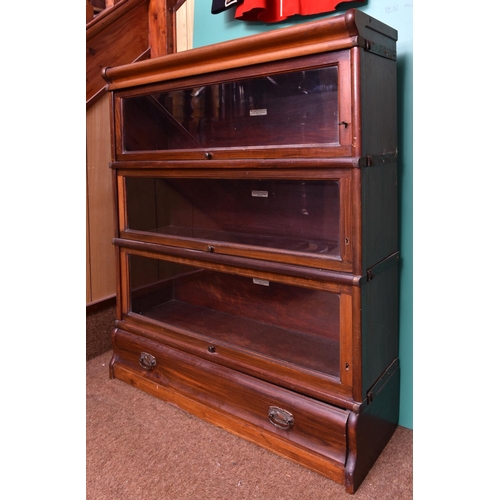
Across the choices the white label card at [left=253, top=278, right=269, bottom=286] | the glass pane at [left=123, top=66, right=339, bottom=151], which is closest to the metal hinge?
the glass pane at [left=123, top=66, right=339, bottom=151]

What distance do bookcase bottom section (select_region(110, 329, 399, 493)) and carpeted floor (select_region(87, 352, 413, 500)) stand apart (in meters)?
0.04

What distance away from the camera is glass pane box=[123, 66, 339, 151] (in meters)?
1.58

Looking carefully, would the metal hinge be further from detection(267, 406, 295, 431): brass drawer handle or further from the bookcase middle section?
detection(267, 406, 295, 431): brass drawer handle

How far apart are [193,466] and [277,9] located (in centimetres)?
179

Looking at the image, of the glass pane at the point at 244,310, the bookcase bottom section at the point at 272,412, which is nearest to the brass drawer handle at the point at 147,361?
the bookcase bottom section at the point at 272,412

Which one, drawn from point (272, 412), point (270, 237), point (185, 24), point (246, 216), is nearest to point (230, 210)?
point (246, 216)

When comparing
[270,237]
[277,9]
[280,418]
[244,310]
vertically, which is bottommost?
[280,418]

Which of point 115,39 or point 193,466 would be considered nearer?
point 193,466

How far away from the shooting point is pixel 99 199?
242cm

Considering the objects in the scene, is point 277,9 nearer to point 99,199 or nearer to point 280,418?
point 99,199
